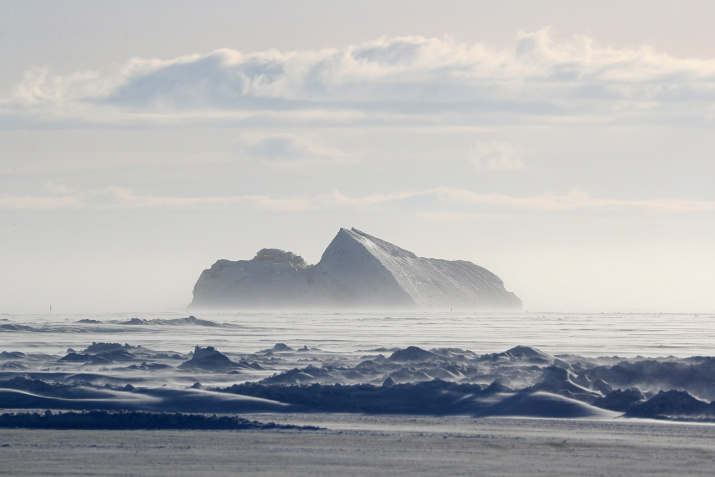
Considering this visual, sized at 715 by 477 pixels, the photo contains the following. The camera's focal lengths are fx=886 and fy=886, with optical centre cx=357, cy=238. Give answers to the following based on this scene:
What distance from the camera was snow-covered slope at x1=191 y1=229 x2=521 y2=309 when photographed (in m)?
101

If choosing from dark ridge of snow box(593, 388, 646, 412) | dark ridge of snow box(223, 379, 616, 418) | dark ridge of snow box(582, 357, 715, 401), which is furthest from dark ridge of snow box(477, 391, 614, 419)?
dark ridge of snow box(582, 357, 715, 401)

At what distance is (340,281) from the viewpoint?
102250 mm

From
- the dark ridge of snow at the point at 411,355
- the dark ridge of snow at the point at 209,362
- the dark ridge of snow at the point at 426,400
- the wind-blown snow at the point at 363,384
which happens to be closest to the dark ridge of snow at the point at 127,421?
the wind-blown snow at the point at 363,384

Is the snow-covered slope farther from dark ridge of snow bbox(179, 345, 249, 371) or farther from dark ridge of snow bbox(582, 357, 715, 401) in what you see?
dark ridge of snow bbox(582, 357, 715, 401)

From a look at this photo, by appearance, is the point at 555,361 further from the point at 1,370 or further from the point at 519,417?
the point at 1,370

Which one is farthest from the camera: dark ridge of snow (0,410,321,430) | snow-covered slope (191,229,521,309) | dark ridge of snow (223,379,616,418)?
snow-covered slope (191,229,521,309)

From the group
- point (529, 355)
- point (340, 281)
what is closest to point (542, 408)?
point (529, 355)

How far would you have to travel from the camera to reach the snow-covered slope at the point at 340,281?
10112 cm

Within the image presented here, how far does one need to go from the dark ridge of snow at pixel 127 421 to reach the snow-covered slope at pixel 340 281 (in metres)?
88.1

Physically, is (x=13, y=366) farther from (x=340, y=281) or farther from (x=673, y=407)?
(x=340, y=281)

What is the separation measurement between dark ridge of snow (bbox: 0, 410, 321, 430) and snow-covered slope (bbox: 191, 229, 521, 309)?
88.1 metres

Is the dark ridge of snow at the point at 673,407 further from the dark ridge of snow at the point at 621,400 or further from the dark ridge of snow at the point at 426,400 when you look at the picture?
the dark ridge of snow at the point at 426,400

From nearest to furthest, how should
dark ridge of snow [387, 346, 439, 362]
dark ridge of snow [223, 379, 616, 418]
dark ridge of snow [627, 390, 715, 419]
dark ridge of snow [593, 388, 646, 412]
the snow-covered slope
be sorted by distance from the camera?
dark ridge of snow [627, 390, 715, 419]
dark ridge of snow [223, 379, 616, 418]
dark ridge of snow [593, 388, 646, 412]
dark ridge of snow [387, 346, 439, 362]
the snow-covered slope

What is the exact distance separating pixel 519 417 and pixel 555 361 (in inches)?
311
